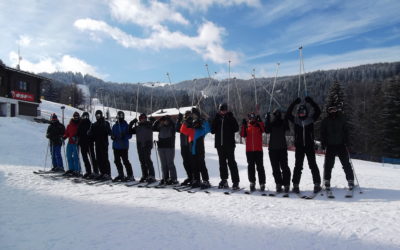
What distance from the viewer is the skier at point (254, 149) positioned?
6.81 meters

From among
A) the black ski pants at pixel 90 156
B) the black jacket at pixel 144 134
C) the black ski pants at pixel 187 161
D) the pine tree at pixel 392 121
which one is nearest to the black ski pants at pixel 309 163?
the black ski pants at pixel 187 161

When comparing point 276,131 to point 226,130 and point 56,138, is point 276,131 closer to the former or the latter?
point 226,130

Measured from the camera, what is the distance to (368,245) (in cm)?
345

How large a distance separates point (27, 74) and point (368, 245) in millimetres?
37104

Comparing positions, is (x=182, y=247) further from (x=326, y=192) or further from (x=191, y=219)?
(x=326, y=192)

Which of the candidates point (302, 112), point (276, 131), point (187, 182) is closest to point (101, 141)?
point (187, 182)

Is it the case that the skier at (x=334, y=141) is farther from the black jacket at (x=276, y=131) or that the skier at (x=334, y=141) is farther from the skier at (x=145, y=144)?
A: the skier at (x=145, y=144)

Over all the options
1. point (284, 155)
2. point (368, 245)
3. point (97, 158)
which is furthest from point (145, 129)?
point (368, 245)

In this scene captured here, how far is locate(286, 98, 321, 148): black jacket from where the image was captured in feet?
21.1

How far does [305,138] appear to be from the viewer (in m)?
6.46

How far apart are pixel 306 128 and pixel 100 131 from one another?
18.7 ft

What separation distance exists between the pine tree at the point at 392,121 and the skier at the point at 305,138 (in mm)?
36269

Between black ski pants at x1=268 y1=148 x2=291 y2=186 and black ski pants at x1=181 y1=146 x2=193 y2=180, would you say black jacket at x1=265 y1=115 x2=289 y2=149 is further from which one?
black ski pants at x1=181 y1=146 x2=193 y2=180

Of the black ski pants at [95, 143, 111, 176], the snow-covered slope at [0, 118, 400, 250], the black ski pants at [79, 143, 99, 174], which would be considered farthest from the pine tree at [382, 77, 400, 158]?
the black ski pants at [79, 143, 99, 174]
